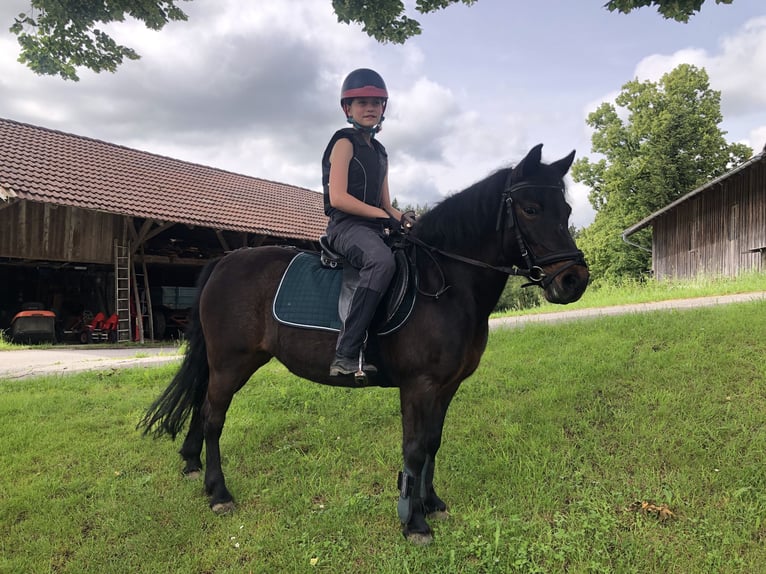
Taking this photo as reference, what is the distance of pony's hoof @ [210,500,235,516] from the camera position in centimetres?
334

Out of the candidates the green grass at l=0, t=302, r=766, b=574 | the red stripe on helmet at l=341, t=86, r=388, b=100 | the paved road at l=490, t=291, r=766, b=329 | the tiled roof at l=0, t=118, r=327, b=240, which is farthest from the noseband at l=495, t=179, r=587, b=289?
the tiled roof at l=0, t=118, r=327, b=240

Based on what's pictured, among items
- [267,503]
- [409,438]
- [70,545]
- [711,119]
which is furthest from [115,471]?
[711,119]

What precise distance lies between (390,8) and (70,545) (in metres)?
5.40

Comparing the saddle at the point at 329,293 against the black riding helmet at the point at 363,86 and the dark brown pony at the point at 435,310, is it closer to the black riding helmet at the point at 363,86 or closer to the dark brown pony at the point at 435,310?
the dark brown pony at the point at 435,310

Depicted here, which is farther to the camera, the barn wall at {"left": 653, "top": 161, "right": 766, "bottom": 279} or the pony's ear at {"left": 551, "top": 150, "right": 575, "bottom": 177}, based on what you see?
the barn wall at {"left": 653, "top": 161, "right": 766, "bottom": 279}

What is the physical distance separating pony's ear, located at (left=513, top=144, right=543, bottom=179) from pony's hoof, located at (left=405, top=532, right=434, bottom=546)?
7.55ft

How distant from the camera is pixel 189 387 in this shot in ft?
12.9

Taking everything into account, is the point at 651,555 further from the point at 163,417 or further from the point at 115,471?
the point at 115,471

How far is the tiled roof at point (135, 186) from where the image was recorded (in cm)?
1217

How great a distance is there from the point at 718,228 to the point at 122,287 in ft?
73.9

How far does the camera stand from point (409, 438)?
2.93 m

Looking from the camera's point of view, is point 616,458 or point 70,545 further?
point 616,458

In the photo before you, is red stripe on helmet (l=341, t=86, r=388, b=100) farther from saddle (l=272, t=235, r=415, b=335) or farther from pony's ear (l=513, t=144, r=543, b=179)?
pony's ear (l=513, t=144, r=543, b=179)

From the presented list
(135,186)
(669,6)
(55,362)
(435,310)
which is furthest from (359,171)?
(135,186)
